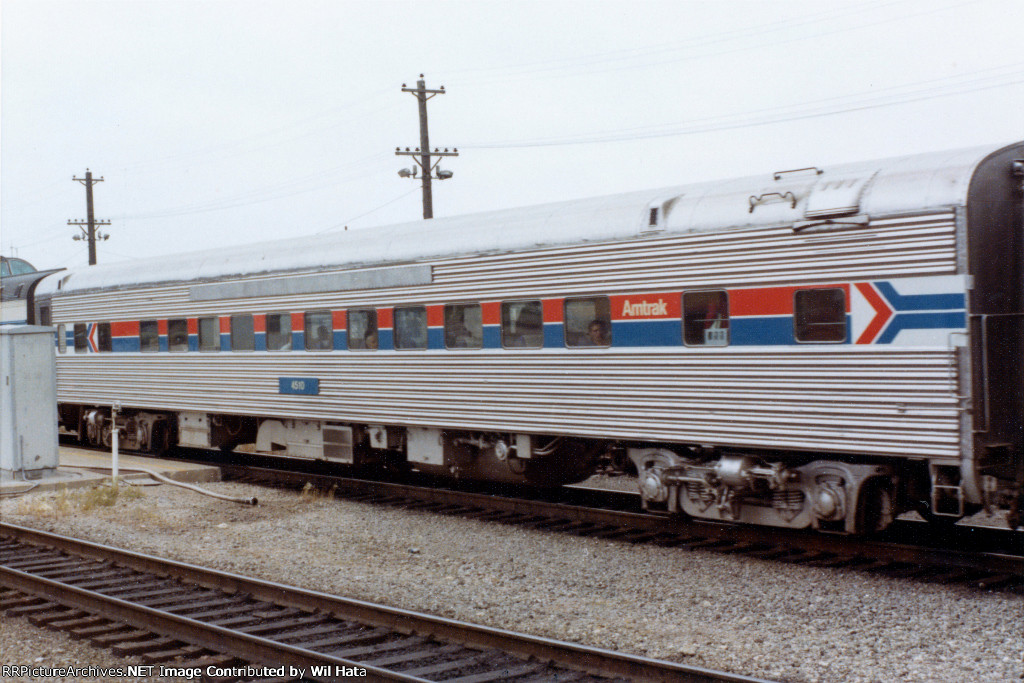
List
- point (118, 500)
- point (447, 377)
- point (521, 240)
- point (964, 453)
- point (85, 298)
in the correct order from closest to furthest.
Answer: point (964, 453)
point (521, 240)
point (447, 377)
point (118, 500)
point (85, 298)

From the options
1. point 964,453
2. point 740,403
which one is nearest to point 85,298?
point 740,403

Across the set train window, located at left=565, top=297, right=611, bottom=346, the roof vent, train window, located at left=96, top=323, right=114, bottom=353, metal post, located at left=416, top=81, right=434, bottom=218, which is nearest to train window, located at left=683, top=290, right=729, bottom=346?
train window, located at left=565, top=297, right=611, bottom=346

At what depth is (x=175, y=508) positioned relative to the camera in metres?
12.1

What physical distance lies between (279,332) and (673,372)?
6.65 meters

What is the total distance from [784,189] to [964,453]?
2701mm

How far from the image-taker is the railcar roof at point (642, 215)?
7707 millimetres

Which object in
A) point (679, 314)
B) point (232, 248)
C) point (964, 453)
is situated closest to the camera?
point (964, 453)

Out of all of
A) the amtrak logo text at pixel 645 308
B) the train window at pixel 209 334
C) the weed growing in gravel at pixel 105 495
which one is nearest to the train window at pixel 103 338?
the train window at pixel 209 334

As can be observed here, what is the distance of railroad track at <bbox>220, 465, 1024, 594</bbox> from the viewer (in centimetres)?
799

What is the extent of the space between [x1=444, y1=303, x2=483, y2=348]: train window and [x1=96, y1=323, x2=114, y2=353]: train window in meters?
8.68

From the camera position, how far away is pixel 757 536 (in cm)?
934

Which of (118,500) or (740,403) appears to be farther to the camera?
(118,500)

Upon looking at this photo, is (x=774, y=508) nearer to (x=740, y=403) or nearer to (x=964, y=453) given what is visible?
(x=740, y=403)

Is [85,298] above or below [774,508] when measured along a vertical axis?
above
